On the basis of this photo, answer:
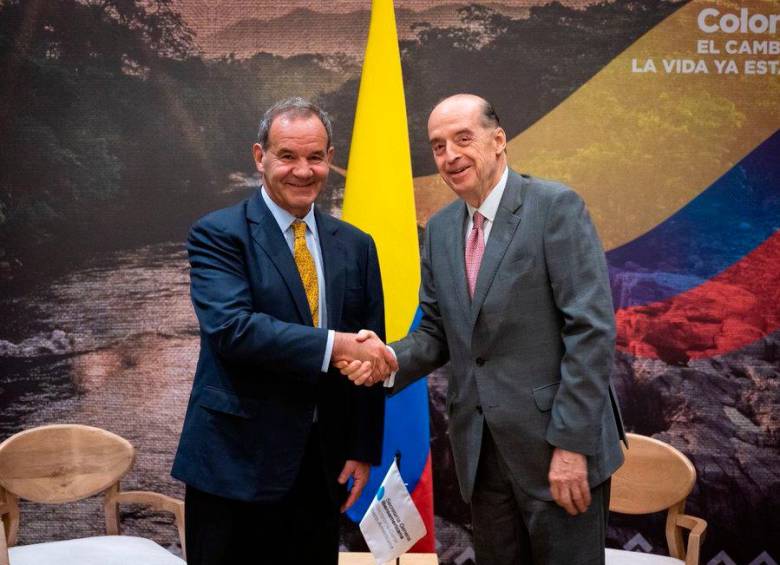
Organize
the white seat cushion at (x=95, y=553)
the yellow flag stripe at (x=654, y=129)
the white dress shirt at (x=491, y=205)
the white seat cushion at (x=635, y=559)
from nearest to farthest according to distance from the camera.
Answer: the white dress shirt at (x=491, y=205), the white seat cushion at (x=95, y=553), the white seat cushion at (x=635, y=559), the yellow flag stripe at (x=654, y=129)

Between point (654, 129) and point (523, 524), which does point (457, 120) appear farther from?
point (654, 129)

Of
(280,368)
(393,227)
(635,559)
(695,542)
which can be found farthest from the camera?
(393,227)

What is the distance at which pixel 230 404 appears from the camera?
2133 mm

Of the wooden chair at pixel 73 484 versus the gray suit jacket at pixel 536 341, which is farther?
the wooden chair at pixel 73 484

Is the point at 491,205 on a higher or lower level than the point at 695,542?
higher

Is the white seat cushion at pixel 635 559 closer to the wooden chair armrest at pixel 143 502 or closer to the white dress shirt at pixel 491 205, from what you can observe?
the white dress shirt at pixel 491 205

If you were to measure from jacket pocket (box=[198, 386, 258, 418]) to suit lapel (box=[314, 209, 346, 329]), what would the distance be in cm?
31

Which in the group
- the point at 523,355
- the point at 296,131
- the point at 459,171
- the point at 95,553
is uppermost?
the point at 296,131

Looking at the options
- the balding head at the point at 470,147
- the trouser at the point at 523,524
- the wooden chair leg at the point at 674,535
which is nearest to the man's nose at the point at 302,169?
the balding head at the point at 470,147

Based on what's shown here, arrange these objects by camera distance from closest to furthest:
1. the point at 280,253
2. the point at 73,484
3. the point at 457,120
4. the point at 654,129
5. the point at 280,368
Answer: the point at 280,368 < the point at 280,253 < the point at 457,120 < the point at 73,484 < the point at 654,129

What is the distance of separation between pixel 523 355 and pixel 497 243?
1.02ft

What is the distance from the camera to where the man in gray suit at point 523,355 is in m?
2.08

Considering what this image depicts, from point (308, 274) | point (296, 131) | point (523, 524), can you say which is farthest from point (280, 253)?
point (523, 524)

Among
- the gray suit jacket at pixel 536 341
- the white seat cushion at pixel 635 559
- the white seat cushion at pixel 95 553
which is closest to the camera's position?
the gray suit jacket at pixel 536 341
